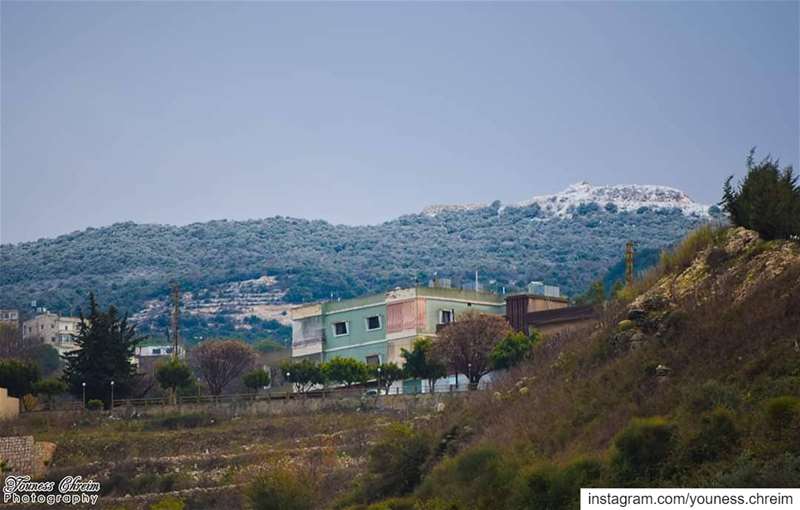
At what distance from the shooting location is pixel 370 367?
85125mm

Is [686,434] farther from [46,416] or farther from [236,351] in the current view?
[236,351]

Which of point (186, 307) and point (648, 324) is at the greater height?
point (186, 307)

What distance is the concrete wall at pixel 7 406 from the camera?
76.5 meters

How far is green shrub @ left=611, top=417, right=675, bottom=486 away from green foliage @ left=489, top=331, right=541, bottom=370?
35.8 metres

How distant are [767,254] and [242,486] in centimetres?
2672

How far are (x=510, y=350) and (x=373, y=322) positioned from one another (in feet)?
57.6

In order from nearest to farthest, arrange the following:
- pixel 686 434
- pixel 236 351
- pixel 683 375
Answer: pixel 686 434
pixel 683 375
pixel 236 351

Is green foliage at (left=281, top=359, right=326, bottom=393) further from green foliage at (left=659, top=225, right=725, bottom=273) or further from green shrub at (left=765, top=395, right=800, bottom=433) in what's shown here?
green shrub at (left=765, top=395, right=800, bottom=433)

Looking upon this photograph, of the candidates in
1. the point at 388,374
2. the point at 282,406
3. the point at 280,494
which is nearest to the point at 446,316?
the point at 388,374

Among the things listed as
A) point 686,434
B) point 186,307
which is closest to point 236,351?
point 686,434

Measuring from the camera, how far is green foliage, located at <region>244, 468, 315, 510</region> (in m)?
57.6

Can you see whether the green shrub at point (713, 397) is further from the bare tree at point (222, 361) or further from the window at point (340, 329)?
the window at point (340, 329)

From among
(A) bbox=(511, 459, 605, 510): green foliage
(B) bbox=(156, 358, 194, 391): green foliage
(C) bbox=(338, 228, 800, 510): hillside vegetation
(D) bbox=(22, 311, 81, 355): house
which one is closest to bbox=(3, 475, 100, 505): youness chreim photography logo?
(B) bbox=(156, 358, 194, 391): green foliage

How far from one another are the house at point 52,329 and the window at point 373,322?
60081mm
